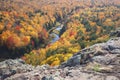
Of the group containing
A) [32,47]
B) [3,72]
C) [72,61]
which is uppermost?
[72,61]

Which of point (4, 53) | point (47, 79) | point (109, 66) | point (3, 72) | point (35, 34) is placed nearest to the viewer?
point (47, 79)

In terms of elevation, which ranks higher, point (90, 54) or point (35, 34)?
point (90, 54)

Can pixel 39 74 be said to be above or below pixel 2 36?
above


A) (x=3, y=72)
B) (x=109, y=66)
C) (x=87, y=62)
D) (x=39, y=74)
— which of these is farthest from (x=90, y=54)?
(x=3, y=72)

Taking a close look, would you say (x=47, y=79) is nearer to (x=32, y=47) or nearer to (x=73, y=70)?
(x=73, y=70)

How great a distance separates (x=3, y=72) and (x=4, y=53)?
313 ft

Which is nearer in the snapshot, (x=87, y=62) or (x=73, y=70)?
(x=73, y=70)

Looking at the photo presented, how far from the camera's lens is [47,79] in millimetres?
42438

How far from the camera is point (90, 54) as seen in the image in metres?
54.2

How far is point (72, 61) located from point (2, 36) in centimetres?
12241

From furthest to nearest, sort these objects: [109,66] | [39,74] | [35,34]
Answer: [35,34]
[39,74]
[109,66]

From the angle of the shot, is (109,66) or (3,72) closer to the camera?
(109,66)

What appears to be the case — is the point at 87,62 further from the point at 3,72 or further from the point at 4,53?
the point at 4,53

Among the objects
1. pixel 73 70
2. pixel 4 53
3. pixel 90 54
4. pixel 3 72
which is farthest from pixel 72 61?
pixel 4 53
